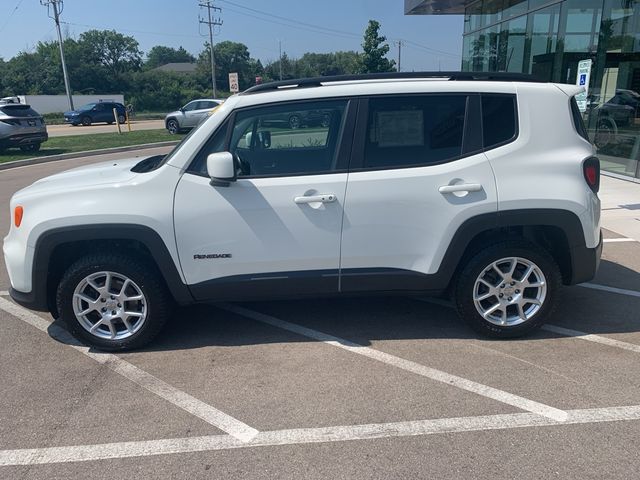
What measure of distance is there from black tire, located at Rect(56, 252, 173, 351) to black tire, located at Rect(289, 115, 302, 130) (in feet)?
4.79

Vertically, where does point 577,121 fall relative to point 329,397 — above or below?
above

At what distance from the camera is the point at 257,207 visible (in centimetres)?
358

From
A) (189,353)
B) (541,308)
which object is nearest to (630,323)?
(541,308)

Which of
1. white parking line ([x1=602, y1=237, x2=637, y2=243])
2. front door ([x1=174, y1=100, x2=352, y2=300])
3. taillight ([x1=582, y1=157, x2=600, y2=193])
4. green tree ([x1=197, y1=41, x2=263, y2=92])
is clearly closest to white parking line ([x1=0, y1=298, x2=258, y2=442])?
front door ([x1=174, y1=100, x2=352, y2=300])

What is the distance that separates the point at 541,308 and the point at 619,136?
9152 millimetres

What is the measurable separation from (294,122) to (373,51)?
110 ft

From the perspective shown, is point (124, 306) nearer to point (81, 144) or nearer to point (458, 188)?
point (458, 188)

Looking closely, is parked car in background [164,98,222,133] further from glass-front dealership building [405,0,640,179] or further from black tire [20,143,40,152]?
glass-front dealership building [405,0,640,179]

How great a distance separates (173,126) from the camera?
81.3 ft

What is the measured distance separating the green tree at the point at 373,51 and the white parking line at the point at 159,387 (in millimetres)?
33383

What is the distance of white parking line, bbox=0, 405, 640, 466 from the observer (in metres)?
2.72

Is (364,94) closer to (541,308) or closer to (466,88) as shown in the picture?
(466,88)

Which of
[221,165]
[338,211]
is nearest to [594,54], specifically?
[338,211]

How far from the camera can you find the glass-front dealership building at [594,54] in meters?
10.8
